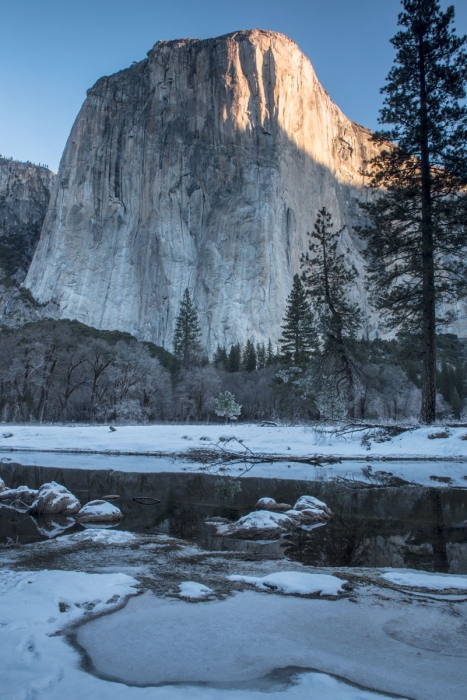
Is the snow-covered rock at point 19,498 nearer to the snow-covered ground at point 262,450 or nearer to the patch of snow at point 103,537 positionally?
the patch of snow at point 103,537

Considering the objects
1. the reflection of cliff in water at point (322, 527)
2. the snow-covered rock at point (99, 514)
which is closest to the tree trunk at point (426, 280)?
the reflection of cliff in water at point (322, 527)

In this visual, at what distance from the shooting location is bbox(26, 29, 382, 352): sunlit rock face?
9388 cm

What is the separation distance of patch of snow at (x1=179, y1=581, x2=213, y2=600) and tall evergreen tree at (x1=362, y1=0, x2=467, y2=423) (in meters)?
12.8

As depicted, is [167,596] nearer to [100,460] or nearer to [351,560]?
[351,560]

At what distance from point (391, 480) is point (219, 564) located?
7704 mm

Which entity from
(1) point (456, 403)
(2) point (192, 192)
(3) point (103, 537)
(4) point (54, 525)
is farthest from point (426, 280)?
(2) point (192, 192)

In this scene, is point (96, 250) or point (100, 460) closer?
point (100, 460)

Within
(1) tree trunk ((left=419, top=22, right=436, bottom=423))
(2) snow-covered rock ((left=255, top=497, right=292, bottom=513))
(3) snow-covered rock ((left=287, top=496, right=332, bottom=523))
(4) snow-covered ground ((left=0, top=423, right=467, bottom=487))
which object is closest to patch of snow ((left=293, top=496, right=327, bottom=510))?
(3) snow-covered rock ((left=287, top=496, right=332, bottom=523))

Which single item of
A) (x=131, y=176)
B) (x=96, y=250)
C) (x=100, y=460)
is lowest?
(x=100, y=460)

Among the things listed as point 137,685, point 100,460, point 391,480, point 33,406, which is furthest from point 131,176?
point 137,685

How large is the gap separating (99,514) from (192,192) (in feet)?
338

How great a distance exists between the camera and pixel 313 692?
246 centimetres

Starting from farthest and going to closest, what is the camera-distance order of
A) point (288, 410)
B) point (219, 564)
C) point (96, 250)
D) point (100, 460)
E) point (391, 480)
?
point (96, 250), point (288, 410), point (100, 460), point (391, 480), point (219, 564)

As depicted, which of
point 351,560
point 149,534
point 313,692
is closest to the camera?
point 313,692
